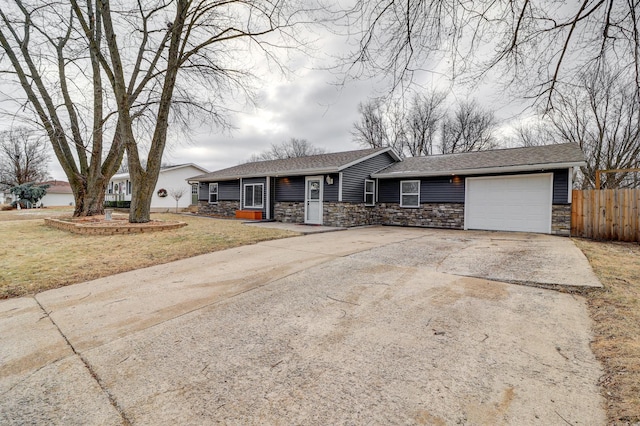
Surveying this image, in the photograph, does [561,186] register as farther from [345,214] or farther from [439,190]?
[345,214]

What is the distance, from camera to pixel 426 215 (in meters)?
12.7

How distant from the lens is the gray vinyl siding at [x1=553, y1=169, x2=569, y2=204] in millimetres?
9656

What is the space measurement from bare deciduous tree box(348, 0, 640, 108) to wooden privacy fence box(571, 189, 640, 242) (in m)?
7.85

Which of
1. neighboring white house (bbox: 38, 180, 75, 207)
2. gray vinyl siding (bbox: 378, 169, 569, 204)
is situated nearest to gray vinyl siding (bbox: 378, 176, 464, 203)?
gray vinyl siding (bbox: 378, 169, 569, 204)

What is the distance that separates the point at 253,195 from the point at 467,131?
70.6ft

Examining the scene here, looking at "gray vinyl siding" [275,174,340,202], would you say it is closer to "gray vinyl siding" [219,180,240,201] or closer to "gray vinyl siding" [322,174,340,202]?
"gray vinyl siding" [322,174,340,202]

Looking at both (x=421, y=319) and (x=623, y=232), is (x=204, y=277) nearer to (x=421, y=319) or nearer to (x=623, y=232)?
(x=421, y=319)

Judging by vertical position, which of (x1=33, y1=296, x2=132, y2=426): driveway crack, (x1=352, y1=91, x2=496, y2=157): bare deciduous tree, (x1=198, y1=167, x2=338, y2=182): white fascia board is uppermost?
(x1=352, y1=91, x2=496, y2=157): bare deciduous tree

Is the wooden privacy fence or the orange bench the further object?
the orange bench

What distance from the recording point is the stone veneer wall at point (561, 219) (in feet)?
31.5

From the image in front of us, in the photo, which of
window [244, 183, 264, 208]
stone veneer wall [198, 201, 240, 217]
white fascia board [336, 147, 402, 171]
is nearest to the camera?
white fascia board [336, 147, 402, 171]

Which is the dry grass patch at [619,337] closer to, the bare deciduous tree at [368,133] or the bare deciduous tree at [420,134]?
the bare deciduous tree at [368,133]

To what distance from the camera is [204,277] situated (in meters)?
4.75

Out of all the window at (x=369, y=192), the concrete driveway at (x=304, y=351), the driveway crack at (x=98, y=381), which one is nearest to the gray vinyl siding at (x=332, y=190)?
the window at (x=369, y=192)
